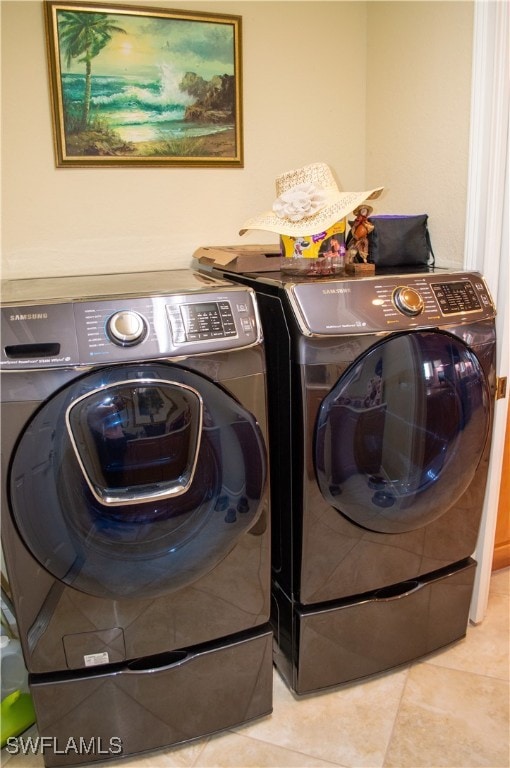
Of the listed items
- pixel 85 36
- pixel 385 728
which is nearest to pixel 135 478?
pixel 385 728

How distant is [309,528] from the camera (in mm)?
1413

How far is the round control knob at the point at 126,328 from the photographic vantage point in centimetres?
115

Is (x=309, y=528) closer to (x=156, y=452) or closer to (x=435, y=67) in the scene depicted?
(x=156, y=452)

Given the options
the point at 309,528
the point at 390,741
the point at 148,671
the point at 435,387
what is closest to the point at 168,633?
the point at 148,671

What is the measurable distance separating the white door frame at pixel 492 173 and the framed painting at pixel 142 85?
2.48 feet

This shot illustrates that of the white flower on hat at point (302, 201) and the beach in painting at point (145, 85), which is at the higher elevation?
the beach in painting at point (145, 85)

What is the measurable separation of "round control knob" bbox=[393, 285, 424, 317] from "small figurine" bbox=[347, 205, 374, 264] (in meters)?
0.36

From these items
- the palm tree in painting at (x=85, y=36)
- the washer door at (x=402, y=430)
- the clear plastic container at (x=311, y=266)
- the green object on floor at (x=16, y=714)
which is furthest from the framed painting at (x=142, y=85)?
the green object on floor at (x=16, y=714)

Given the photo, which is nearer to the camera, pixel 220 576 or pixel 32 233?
pixel 220 576

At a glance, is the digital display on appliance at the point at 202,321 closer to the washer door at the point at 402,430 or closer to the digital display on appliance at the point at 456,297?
the washer door at the point at 402,430

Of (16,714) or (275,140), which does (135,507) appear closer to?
(16,714)

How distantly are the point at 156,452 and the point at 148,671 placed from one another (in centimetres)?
55

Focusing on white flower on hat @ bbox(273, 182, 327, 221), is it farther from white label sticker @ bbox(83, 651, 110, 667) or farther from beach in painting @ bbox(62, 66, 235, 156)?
white label sticker @ bbox(83, 651, 110, 667)

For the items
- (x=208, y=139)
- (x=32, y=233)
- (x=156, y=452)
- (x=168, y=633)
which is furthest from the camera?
(x=208, y=139)
